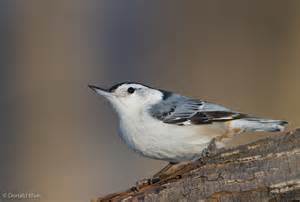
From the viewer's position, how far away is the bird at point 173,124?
3.47 m

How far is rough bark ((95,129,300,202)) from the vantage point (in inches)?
106

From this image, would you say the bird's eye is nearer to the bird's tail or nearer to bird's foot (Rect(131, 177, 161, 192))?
the bird's tail

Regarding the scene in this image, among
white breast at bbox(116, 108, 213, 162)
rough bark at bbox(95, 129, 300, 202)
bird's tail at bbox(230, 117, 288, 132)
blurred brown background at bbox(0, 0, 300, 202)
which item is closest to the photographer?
rough bark at bbox(95, 129, 300, 202)

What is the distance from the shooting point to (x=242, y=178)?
8.95ft

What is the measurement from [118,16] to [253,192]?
5.06 meters

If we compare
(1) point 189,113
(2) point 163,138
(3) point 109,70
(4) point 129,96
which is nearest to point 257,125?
(1) point 189,113

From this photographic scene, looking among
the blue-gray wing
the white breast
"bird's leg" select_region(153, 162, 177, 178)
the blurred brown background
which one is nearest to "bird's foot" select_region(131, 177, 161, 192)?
"bird's leg" select_region(153, 162, 177, 178)

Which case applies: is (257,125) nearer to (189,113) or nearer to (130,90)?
(189,113)

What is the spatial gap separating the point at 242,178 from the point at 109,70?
4.63 m

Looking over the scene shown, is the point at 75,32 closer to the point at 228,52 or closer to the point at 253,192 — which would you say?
the point at 228,52

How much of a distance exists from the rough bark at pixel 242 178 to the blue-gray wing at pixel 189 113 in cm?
68
